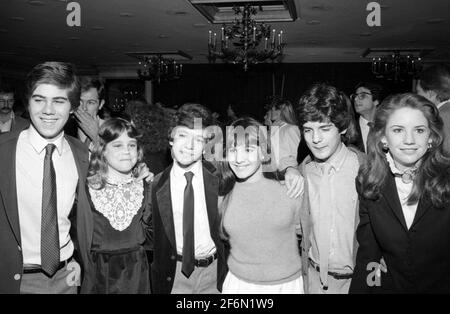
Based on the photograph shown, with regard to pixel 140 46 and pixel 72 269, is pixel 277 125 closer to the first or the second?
pixel 72 269

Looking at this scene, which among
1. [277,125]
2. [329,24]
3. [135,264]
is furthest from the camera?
[329,24]

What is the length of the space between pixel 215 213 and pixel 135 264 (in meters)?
0.50

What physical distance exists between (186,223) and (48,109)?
880 millimetres

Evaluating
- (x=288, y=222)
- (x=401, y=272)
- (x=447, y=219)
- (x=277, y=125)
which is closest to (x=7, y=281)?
(x=288, y=222)

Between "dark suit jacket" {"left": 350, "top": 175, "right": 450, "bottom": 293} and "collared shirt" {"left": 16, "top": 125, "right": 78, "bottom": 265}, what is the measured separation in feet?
4.70

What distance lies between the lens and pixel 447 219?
5.79 feet

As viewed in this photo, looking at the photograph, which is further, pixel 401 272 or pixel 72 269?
pixel 72 269

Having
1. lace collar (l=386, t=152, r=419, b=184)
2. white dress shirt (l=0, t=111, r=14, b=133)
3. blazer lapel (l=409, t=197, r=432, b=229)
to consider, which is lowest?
blazer lapel (l=409, t=197, r=432, b=229)

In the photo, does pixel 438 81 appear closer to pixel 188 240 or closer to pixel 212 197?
pixel 212 197

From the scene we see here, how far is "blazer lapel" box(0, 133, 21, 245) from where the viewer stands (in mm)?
1812

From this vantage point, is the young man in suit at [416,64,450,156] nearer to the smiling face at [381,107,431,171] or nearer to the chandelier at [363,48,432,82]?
the smiling face at [381,107,431,171]

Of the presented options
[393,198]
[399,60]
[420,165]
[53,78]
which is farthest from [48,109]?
[399,60]

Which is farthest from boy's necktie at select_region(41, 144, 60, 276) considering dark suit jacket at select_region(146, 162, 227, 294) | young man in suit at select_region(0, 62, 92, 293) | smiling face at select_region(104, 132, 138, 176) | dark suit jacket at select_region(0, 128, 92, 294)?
dark suit jacket at select_region(146, 162, 227, 294)

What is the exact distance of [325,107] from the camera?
2111mm
